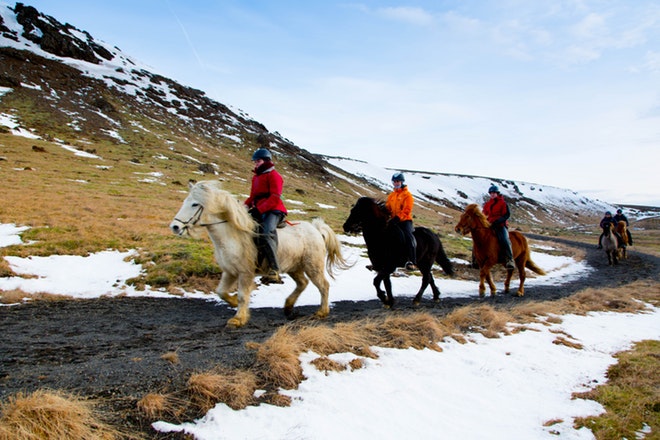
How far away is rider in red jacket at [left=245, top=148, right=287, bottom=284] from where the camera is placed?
706 centimetres

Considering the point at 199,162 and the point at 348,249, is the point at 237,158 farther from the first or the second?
the point at 348,249

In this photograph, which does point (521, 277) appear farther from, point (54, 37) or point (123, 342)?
point (54, 37)

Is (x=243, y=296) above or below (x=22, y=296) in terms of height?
above

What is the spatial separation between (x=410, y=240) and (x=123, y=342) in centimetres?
706

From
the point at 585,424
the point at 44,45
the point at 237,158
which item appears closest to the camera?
the point at 585,424

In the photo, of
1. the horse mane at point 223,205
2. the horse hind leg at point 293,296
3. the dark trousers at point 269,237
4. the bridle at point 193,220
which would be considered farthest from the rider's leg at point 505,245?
the bridle at point 193,220

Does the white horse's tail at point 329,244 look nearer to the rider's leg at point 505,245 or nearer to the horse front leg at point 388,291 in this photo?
the horse front leg at point 388,291

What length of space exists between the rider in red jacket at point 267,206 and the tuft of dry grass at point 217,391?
3304mm

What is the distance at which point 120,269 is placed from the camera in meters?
11.3

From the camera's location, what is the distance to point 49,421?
2695mm

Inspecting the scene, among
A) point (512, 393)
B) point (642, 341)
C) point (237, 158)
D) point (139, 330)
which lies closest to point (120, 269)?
point (139, 330)

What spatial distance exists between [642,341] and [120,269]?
13.6m

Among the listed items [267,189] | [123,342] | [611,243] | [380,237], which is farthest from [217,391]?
[611,243]

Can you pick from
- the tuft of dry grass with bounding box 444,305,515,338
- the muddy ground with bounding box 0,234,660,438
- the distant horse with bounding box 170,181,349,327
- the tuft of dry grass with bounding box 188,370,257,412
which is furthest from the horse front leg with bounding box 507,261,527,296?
the tuft of dry grass with bounding box 188,370,257,412
